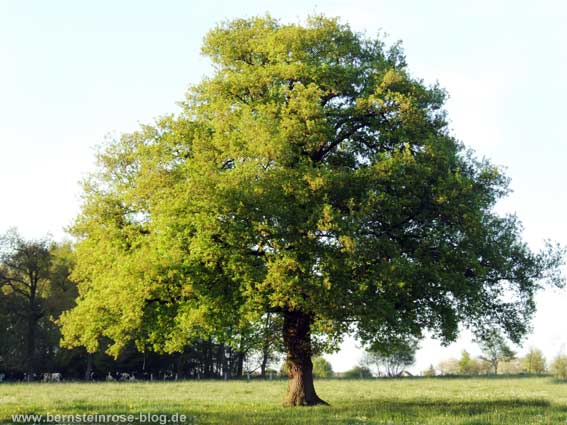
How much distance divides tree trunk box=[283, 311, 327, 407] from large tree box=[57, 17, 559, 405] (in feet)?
0.24

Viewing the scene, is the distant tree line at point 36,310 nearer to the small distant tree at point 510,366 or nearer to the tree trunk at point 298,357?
the tree trunk at point 298,357

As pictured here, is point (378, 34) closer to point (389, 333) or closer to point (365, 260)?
point (365, 260)

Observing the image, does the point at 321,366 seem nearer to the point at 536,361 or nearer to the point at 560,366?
the point at 536,361

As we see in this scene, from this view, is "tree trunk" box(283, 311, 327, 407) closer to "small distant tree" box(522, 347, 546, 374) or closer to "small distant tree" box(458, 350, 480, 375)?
"small distant tree" box(522, 347, 546, 374)

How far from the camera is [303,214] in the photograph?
A: 28.3 m

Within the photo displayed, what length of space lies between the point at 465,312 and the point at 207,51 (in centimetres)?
1974

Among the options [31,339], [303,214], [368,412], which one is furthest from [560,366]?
[303,214]

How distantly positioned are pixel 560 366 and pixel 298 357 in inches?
3416

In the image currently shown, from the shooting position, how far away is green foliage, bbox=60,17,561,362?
1115 inches

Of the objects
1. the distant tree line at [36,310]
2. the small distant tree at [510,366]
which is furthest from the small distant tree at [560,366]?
the small distant tree at [510,366]

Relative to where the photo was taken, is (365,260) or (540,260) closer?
(365,260)

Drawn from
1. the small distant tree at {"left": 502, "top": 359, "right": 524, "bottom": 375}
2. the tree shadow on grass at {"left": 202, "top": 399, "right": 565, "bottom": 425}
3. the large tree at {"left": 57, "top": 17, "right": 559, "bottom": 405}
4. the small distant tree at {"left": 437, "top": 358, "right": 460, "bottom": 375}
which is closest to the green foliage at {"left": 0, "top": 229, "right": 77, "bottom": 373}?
the large tree at {"left": 57, "top": 17, "right": 559, "bottom": 405}

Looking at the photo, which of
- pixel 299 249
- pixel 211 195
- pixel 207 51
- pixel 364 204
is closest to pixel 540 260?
pixel 364 204

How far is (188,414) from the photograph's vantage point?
2777cm
